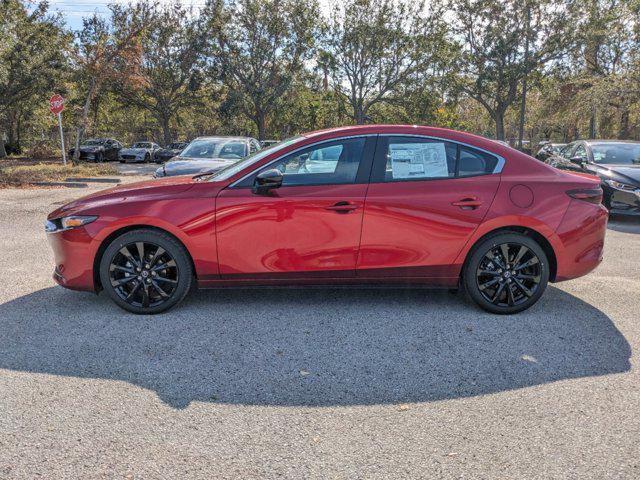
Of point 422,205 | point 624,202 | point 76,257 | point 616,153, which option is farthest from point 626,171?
point 76,257

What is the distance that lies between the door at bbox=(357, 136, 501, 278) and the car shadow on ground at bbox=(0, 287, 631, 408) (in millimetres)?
495

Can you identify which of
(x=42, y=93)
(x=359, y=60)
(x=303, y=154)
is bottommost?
(x=303, y=154)

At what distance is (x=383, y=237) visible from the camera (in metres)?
4.17

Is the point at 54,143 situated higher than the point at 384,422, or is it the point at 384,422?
the point at 54,143

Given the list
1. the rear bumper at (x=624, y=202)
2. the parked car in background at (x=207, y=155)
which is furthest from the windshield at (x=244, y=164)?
the rear bumper at (x=624, y=202)

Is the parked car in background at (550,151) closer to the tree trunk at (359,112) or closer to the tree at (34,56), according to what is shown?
the tree trunk at (359,112)

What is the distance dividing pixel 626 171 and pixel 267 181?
836 centimetres

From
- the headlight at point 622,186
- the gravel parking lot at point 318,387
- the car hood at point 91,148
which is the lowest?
the gravel parking lot at point 318,387

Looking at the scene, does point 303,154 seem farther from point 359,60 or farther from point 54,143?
point 54,143

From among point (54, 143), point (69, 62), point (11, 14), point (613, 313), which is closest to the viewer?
point (613, 313)

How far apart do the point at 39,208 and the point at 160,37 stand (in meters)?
26.4

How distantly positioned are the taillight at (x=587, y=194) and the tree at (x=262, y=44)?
1164 inches

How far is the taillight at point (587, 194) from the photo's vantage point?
4.28 m

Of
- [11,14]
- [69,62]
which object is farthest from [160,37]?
[11,14]
